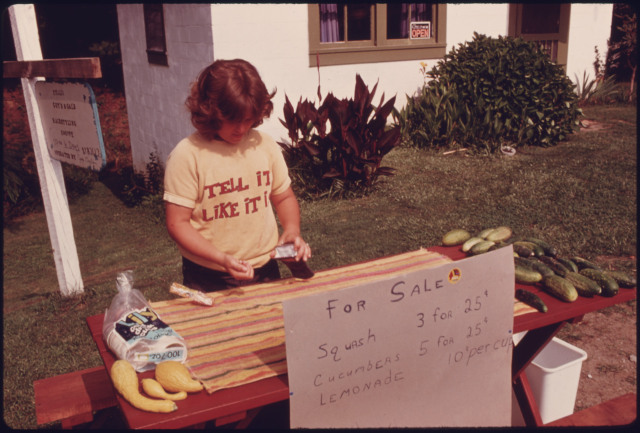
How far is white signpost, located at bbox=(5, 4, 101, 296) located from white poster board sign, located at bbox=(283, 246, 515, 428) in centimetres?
330

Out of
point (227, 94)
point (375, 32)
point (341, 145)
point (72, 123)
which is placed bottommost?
point (341, 145)

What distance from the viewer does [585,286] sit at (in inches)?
95.4

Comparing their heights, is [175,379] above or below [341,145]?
above

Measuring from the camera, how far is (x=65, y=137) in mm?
4281

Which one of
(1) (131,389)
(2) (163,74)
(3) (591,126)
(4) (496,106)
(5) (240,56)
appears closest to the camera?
(1) (131,389)

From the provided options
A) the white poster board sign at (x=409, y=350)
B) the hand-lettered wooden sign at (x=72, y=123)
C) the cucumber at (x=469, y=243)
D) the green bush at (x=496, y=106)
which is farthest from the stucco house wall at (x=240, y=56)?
the white poster board sign at (x=409, y=350)

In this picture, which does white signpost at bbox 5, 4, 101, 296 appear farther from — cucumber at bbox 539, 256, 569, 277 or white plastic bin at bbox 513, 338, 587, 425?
white plastic bin at bbox 513, 338, 587, 425

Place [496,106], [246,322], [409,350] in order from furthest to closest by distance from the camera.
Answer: [496,106]
[246,322]
[409,350]

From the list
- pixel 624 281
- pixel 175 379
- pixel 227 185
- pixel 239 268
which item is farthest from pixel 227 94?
pixel 624 281

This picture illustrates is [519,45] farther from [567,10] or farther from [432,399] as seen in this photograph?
[432,399]

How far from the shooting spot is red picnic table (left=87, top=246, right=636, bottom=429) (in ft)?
5.45

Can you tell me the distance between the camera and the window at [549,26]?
515 inches

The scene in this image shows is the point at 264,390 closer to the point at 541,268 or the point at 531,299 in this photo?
the point at 531,299

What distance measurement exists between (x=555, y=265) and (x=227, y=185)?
60.1 inches
